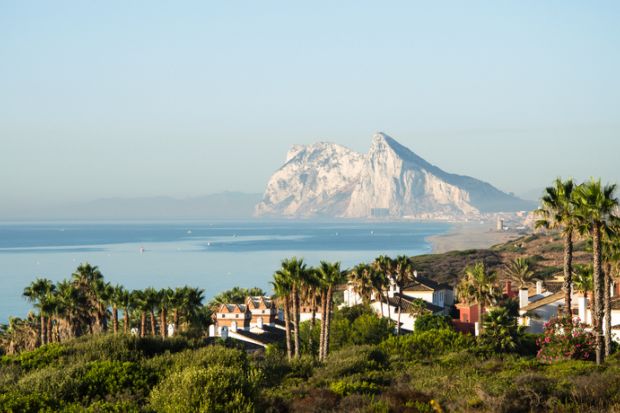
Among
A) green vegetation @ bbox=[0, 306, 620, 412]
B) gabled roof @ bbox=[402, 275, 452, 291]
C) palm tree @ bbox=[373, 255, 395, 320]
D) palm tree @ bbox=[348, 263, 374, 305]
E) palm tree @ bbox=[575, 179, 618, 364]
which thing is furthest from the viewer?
gabled roof @ bbox=[402, 275, 452, 291]

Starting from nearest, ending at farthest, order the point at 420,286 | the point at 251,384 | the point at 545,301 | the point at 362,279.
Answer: the point at 251,384
the point at 545,301
the point at 362,279
the point at 420,286

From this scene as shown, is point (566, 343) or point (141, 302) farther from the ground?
point (141, 302)

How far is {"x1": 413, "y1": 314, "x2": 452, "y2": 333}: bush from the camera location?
218 ft

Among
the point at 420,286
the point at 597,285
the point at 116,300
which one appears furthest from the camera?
the point at 420,286

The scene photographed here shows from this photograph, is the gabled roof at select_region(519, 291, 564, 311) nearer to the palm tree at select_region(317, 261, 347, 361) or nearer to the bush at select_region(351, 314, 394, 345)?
the bush at select_region(351, 314, 394, 345)

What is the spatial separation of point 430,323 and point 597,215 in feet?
97.0

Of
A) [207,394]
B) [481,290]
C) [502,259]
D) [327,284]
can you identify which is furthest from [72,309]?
[502,259]

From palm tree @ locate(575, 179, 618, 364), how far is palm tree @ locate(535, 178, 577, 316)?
99cm

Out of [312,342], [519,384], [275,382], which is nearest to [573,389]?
[519,384]

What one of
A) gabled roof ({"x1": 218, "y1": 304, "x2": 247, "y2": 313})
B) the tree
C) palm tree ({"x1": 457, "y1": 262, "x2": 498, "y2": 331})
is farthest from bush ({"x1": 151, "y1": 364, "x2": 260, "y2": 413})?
gabled roof ({"x1": 218, "y1": 304, "x2": 247, "y2": 313})

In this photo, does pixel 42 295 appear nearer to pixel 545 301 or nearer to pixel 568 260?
pixel 545 301

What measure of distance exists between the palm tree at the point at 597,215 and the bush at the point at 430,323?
26.5 metres

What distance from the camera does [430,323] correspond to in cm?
6719

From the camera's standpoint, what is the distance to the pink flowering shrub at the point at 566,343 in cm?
4222
